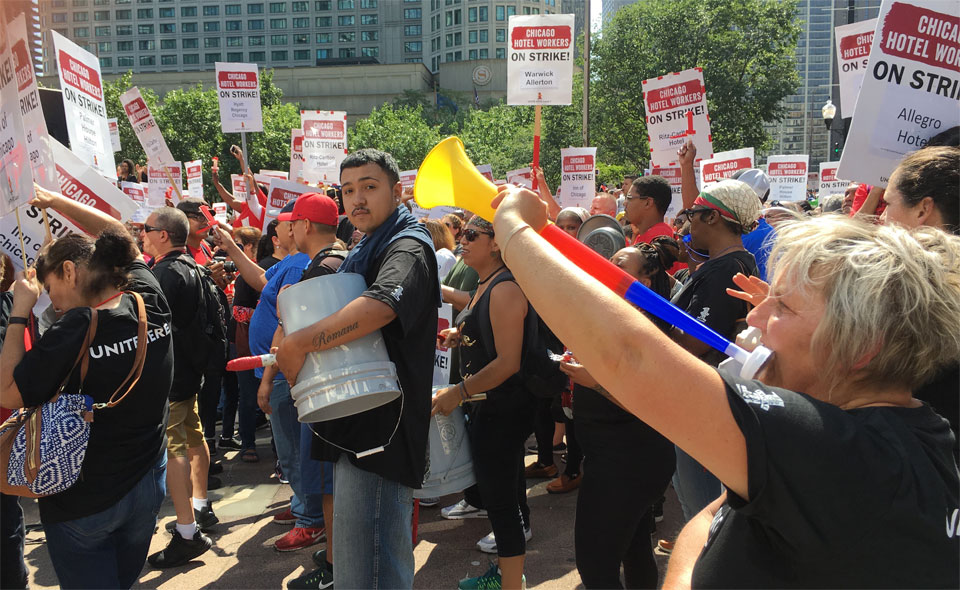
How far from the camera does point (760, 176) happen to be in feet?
18.3

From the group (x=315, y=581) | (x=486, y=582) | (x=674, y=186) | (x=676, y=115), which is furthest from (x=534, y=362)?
(x=674, y=186)

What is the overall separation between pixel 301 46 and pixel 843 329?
13331cm

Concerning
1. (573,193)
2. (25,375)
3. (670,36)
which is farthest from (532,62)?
(670,36)

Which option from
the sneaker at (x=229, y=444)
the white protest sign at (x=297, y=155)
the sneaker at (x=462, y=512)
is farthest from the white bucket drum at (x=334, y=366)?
the white protest sign at (x=297, y=155)

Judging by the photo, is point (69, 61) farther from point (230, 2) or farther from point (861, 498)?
point (230, 2)

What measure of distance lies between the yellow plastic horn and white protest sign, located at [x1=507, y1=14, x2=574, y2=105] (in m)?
5.35

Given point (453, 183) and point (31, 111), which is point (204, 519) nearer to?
point (31, 111)

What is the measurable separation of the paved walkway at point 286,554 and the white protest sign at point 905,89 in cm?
269

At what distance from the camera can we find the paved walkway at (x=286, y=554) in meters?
4.36

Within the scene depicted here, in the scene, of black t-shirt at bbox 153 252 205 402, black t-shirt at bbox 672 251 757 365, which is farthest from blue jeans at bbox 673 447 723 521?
black t-shirt at bbox 153 252 205 402

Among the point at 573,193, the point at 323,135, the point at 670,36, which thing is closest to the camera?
the point at 573,193

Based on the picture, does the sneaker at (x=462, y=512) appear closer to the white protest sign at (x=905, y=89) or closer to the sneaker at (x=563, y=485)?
the sneaker at (x=563, y=485)

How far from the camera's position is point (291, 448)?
4926mm

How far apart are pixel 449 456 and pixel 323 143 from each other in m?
8.53
